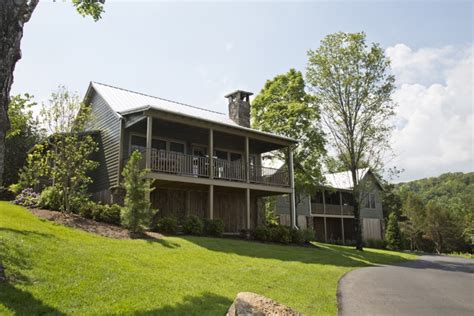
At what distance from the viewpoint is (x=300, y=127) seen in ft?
84.6

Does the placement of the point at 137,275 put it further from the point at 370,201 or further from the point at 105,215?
the point at 370,201

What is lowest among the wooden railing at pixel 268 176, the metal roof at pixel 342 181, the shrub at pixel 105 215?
the shrub at pixel 105 215

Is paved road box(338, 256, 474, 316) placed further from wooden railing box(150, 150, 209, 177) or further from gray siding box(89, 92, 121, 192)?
gray siding box(89, 92, 121, 192)

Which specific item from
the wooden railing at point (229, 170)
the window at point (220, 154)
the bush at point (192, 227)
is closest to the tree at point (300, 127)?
the window at point (220, 154)

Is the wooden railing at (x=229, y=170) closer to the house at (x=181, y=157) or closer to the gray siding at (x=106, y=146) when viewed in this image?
the house at (x=181, y=157)

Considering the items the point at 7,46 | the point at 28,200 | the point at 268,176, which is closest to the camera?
the point at 7,46

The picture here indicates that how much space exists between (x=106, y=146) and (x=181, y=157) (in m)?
4.38

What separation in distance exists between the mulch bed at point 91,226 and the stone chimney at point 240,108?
38.4ft

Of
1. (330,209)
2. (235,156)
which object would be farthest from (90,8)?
(330,209)

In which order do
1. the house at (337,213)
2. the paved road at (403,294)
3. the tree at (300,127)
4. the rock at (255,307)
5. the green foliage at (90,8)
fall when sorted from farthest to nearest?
the house at (337,213) → the tree at (300,127) → the green foliage at (90,8) → the paved road at (403,294) → the rock at (255,307)

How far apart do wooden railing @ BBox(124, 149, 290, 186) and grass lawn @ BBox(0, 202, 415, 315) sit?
435cm

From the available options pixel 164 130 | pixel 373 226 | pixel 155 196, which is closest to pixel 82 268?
pixel 155 196

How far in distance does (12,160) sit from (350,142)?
24.1m

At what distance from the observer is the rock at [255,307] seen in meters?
4.60
